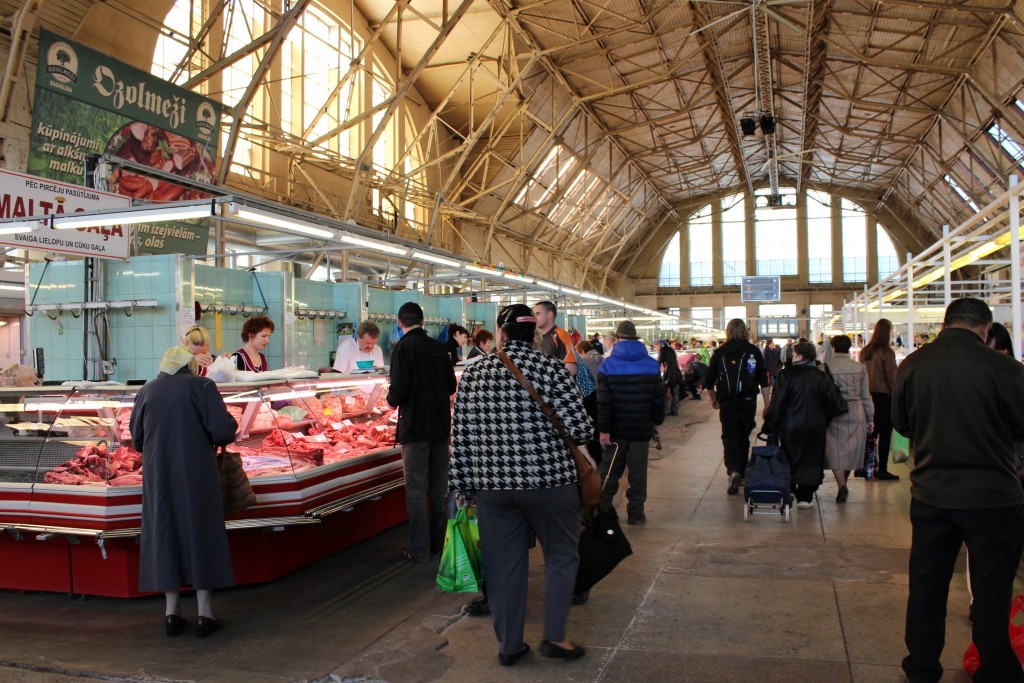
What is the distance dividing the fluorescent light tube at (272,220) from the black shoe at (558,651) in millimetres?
4014

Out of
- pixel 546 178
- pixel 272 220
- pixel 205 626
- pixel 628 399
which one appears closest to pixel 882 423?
pixel 628 399

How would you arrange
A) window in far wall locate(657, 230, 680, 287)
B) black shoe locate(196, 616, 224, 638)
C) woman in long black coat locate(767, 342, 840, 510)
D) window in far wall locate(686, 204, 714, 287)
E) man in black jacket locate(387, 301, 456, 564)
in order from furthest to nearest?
1. window in far wall locate(657, 230, 680, 287)
2. window in far wall locate(686, 204, 714, 287)
3. woman in long black coat locate(767, 342, 840, 510)
4. man in black jacket locate(387, 301, 456, 564)
5. black shoe locate(196, 616, 224, 638)

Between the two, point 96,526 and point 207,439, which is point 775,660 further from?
point 96,526

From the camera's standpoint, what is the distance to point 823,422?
709 cm

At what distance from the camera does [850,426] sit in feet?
24.1

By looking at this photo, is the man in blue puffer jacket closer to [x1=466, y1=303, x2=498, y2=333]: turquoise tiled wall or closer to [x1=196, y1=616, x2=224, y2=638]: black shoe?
[x1=196, y1=616, x2=224, y2=638]: black shoe

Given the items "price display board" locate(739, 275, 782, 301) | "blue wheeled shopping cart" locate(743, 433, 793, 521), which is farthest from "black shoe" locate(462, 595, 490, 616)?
"price display board" locate(739, 275, 782, 301)

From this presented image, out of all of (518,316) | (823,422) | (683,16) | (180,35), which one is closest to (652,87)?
(683,16)

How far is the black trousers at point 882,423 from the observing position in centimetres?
841

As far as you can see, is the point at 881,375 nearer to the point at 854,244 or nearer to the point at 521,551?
the point at 521,551

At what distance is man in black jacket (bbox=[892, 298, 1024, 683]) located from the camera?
3309 millimetres

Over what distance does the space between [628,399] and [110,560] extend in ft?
12.1

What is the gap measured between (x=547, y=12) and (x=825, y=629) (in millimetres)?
16086

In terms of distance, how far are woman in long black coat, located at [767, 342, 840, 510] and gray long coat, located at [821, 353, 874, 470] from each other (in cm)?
24
